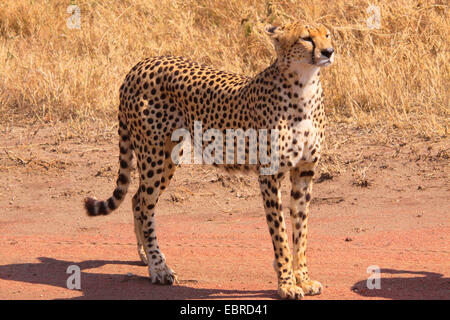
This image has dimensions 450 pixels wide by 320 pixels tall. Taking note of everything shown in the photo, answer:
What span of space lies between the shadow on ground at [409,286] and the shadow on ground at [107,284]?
0.51 metres

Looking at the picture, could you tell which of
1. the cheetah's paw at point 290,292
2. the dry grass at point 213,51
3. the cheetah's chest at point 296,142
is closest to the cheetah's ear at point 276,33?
the cheetah's chest at point 296,142

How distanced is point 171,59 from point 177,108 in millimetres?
379

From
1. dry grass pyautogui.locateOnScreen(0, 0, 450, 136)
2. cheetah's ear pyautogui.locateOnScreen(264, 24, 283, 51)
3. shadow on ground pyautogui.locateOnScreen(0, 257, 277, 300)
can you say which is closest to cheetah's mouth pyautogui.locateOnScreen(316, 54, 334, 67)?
cheetah's ear pyautogui.locateOnScreen(264, 24, 283, 51)

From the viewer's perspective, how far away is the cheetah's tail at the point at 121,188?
4898 mm

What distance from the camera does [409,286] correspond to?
4.36m

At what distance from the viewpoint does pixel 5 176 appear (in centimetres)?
677

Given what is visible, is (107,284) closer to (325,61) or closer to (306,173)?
(306,173)

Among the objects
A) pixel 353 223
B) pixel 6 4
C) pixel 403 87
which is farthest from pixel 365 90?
pixel 6 4

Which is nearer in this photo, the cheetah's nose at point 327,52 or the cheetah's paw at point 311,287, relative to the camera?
the cheetah's nose at point 327,52

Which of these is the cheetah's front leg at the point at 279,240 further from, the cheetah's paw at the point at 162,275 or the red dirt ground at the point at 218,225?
the cheetah's paw at the point at 162,275

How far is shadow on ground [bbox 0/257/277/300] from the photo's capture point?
4.38m

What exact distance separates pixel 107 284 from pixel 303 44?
1756 mm

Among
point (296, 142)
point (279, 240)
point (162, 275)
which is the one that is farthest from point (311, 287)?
point (162, 275)

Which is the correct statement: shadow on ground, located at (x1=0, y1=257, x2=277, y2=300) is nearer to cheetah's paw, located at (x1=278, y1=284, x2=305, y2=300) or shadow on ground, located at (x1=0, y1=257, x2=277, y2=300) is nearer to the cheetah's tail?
cheetah's paw, located at (x1=278, y1=284, x2=305, y2=300)
